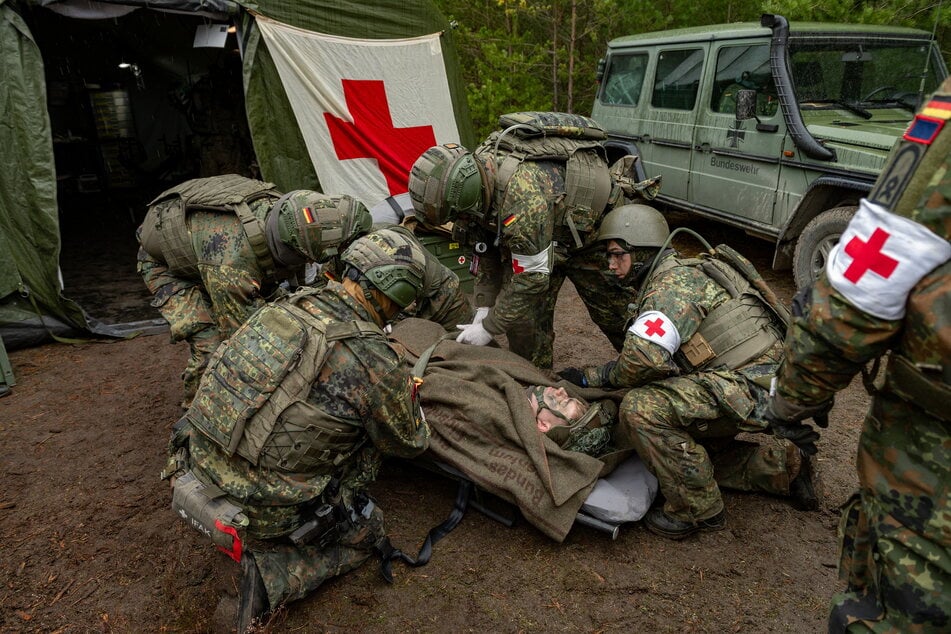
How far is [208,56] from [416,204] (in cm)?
651

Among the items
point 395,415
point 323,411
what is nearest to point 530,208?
point 395,415

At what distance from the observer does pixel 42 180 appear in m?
4.86

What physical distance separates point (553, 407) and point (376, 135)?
3.99 metres

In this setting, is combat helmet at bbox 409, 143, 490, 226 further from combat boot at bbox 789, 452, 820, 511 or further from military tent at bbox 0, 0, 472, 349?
military tent at bbox 0, 0, 472, 349

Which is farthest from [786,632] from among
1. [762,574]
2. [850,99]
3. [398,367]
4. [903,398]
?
[850,99]

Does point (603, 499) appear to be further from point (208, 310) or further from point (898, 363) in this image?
point (208, 310)

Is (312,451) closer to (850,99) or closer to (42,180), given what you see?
(42,180)

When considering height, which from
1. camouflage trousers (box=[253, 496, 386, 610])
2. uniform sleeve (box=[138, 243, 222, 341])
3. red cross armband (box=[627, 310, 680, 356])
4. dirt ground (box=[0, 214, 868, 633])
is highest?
red cross armband (box=[627, 310, 680, 356])

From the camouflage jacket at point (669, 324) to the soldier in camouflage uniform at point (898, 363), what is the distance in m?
1.05

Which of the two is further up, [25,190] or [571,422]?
[25,190]

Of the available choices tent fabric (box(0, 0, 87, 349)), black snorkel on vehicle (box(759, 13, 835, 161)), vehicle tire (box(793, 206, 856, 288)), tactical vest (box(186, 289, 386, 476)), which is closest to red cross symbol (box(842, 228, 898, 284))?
tactical vest (box(186, 289, 386, 476))

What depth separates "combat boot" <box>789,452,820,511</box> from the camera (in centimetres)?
302

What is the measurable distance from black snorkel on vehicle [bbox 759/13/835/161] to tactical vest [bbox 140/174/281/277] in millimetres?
3994

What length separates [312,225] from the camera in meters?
3.20
